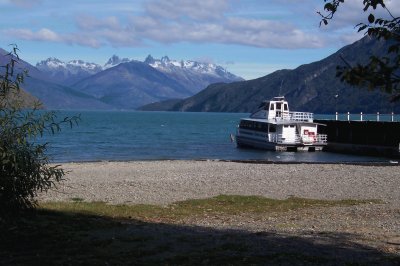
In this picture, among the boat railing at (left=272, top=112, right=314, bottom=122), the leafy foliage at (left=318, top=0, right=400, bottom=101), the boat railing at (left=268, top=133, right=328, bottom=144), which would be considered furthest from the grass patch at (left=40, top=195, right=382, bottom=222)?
the boat railing at (left=272, top=112, right=314, bottom=122)

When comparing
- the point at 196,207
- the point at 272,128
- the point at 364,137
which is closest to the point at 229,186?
the point at 196,207

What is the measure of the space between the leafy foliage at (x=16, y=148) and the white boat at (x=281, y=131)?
54.5m

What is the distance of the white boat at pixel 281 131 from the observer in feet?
216

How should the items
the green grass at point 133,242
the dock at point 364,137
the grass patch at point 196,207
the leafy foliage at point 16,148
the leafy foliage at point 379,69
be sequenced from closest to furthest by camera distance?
1. the leafy foliage at point 379,69
2. the green grass at point 133,242
3. the leafy foliage at point 16,148
4. the grass patch at point 196,207
5. the dock at point 364,137

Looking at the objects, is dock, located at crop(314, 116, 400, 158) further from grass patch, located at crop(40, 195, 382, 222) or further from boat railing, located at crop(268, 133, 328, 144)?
grass patch, located at crop(40, 195, 382, 222)

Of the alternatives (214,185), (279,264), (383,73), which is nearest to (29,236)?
(279,264)

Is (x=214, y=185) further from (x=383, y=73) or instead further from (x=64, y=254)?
(x=383, y=73)

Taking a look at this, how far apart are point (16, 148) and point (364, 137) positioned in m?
58.1

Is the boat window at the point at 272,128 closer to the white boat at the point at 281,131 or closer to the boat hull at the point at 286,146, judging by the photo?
the white boat at the point at 281,131

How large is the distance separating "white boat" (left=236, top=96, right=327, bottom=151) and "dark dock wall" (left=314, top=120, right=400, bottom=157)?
2.45 metres

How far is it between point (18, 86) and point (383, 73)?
28.9ft

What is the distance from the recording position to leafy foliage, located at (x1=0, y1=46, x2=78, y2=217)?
11.8 m

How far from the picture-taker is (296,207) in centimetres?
1989

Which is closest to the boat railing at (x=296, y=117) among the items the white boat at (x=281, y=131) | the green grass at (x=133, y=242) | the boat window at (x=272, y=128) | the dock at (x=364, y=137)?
the white boat at (x=281, y=131)
